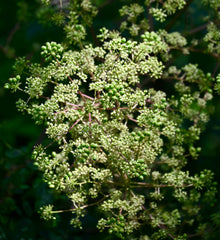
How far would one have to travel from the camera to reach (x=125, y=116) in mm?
1823

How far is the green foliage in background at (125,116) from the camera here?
1.68 meters

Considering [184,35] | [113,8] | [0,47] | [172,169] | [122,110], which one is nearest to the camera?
[122,110]

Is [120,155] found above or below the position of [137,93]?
below

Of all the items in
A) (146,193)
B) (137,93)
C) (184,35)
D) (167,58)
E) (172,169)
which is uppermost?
(184,35)

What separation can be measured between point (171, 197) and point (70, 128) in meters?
0.78

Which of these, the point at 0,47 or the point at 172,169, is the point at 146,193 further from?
the point at 0,47

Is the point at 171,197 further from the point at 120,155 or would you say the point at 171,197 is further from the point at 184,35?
the point at 184,35

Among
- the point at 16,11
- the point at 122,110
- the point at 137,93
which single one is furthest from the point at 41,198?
the point at 16,11

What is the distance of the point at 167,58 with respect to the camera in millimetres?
2037

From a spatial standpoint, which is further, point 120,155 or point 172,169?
point 172,169

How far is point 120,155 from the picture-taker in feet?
5.52

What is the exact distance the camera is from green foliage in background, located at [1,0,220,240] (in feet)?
5.53

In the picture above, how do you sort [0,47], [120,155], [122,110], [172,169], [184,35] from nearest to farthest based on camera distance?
[120,155] < [122,110] < [172,169] < [184,35] < [0,47]

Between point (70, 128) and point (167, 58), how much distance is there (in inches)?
29.9
